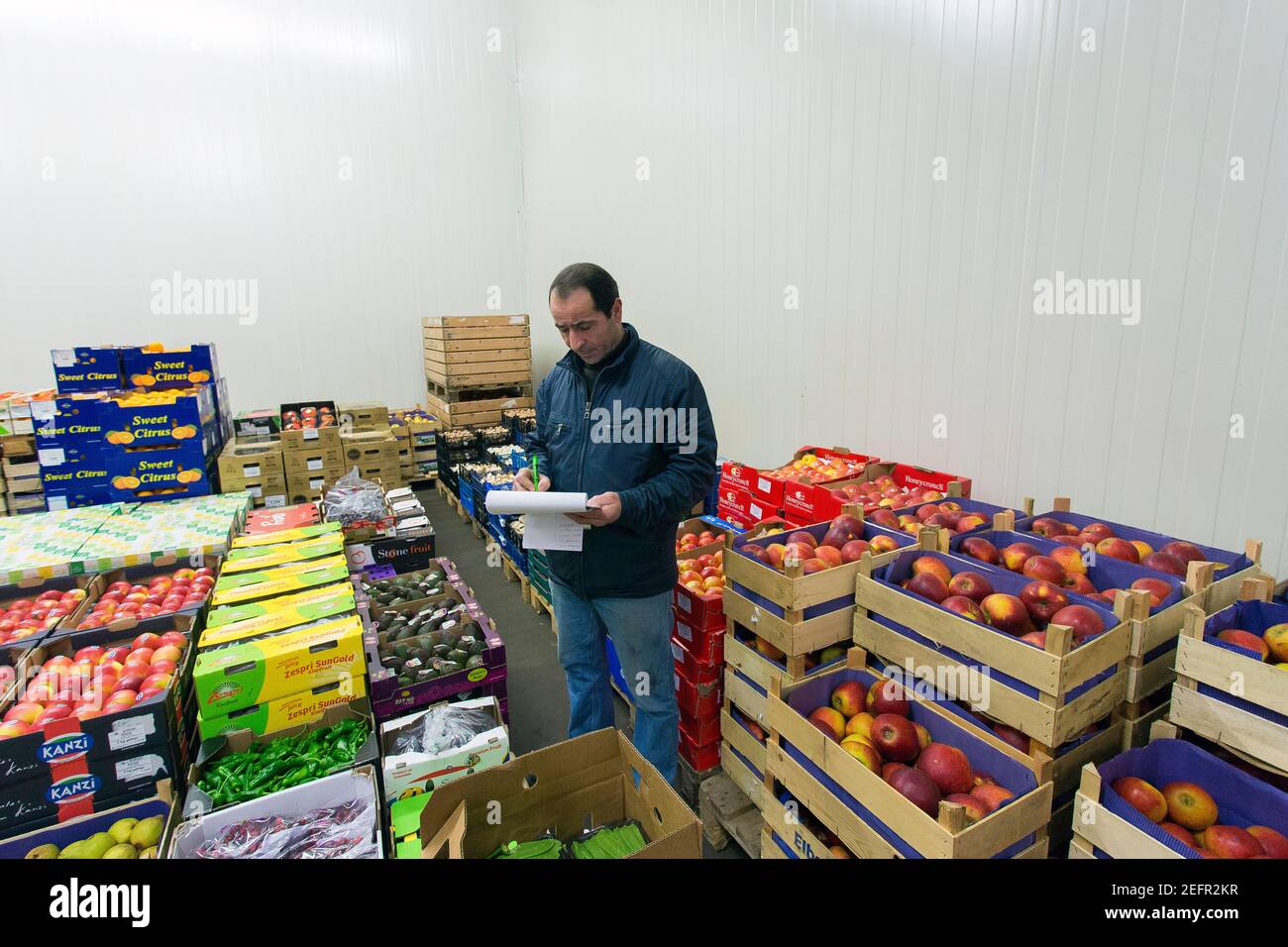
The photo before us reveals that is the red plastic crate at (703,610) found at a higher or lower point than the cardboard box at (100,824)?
higher

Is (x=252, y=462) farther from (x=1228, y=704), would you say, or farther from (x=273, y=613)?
(x=1228, y=704)

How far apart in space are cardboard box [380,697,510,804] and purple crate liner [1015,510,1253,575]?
7.78 ft

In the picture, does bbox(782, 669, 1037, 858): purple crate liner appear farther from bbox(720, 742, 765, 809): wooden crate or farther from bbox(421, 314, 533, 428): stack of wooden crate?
bbox(421, 314, 533, 428): stack of wooden crate

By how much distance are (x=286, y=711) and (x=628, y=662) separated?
136 cm

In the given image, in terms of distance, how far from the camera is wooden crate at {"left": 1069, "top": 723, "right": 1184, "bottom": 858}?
148cm

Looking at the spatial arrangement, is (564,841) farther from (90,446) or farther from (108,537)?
(90,446)

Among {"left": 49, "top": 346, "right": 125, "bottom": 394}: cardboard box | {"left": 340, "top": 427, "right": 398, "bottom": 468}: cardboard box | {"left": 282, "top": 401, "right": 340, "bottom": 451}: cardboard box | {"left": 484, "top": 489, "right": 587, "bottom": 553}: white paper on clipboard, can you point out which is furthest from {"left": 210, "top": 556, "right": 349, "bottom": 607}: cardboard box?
{"left": 340, "top": 427, "right": 398, "bottom": 468}: cardboard box

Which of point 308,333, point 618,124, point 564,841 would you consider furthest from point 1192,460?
point 308,333

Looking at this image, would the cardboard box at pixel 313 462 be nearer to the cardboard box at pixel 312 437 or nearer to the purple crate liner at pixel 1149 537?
the cardboard box at pixel 312 437

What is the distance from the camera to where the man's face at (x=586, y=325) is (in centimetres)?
221

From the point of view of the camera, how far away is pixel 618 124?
22.7 feet

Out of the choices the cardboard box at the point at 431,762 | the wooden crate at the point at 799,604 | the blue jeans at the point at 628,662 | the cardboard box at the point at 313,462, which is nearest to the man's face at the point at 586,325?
the blue jeans at the point at 628,662

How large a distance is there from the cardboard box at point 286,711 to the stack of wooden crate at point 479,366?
5766 mm

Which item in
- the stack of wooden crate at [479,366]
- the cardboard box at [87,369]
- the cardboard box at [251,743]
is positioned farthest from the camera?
the stack of wooden crate at [479,366]
